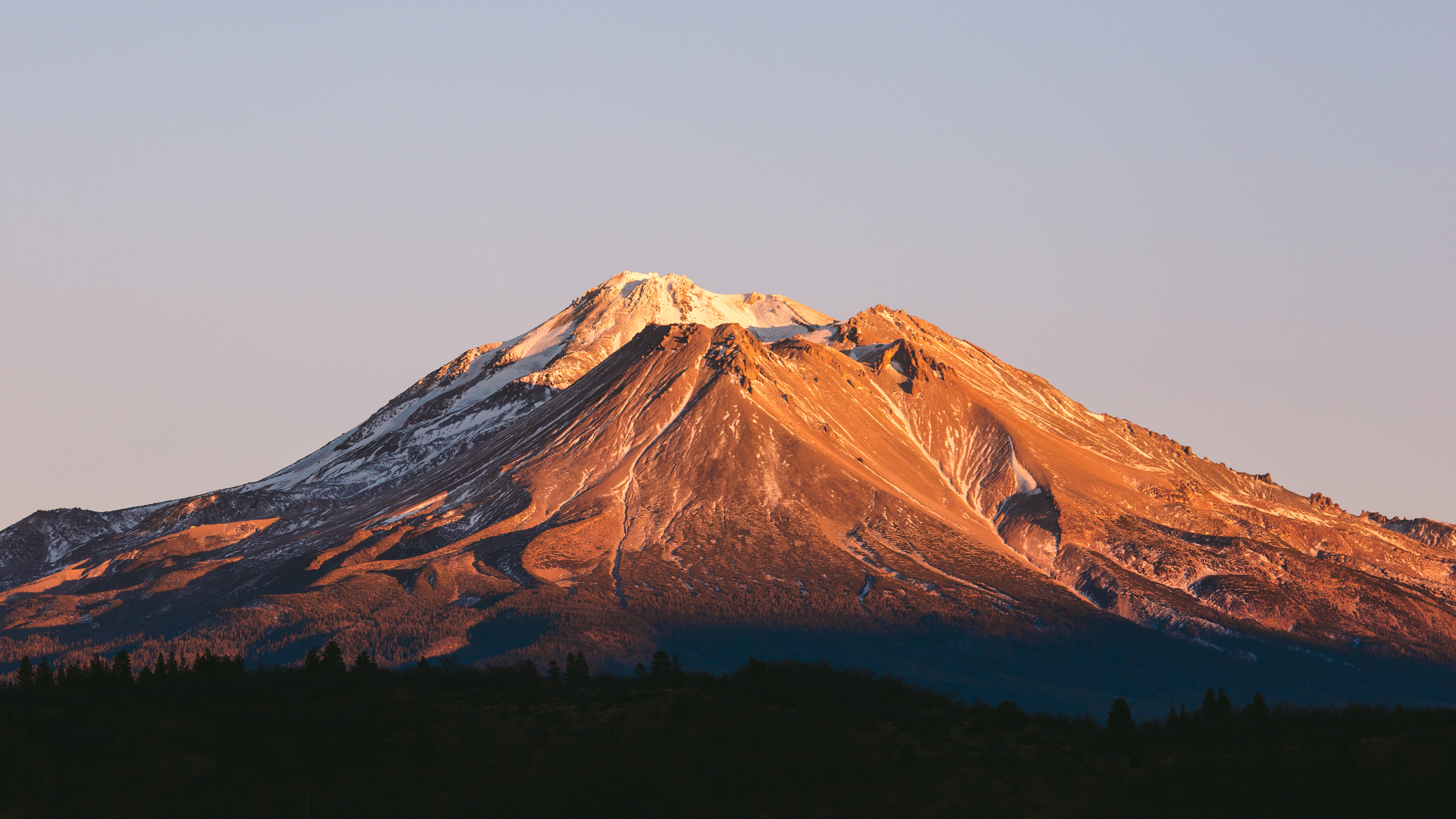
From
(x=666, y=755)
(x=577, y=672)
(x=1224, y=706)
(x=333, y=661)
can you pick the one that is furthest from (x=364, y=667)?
(x=1224, y=706)

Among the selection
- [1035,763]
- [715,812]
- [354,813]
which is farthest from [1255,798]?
[354,813]

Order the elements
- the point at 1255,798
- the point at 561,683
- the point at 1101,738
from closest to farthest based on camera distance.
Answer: the point at 1255,798 → the point at 1101,738 → the point at 561,683

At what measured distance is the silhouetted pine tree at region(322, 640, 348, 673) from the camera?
134000mm

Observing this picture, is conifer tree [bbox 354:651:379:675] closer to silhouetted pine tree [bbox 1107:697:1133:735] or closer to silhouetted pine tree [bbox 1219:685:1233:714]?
silhouetted pine tree [bbox 1107:697:1133:735]

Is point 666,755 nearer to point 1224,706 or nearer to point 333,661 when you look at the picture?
point 333,661

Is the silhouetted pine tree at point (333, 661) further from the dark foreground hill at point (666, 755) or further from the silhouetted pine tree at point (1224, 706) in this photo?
the silhouetted pine tree at point (1224, 706)

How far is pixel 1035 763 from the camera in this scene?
10975cm

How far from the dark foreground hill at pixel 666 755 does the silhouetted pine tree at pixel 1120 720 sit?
0.23 metres

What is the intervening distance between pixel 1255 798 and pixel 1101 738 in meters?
18.1

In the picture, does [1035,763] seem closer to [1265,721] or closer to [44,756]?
[1265,721]

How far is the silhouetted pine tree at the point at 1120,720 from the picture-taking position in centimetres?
11569

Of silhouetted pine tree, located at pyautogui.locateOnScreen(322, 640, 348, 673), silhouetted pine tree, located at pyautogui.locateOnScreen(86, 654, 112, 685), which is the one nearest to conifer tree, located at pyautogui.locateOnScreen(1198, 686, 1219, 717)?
silhouetted pine tree, located at pyautogui.locateOnScreen(322, 640, 348, 673)

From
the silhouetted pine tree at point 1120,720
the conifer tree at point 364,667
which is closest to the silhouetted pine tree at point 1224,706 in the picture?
the silhouetted pine tree at point 1120,720

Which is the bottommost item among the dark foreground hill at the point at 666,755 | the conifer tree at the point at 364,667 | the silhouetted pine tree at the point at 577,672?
the dark foreground hill at the point at 666,755
